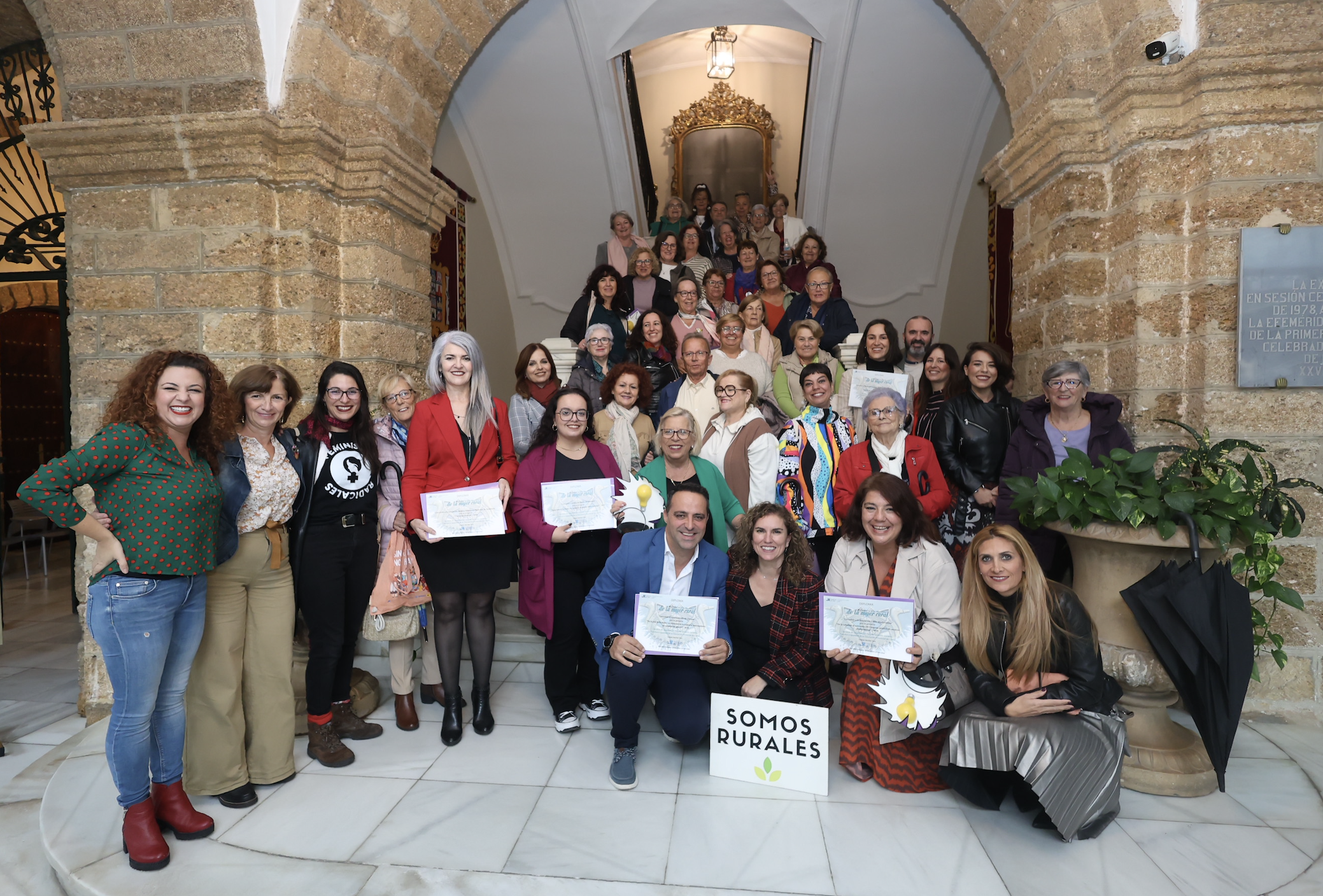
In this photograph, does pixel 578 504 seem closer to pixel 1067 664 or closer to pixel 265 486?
pixel 265 486

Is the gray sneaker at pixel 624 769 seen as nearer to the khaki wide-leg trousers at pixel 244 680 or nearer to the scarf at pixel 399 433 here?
the khaki wide-leg trousers at pixel 244 680

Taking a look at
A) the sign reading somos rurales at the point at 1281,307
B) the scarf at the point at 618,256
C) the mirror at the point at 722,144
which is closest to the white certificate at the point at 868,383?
the sign reading somos rurales at the point at 1281,307

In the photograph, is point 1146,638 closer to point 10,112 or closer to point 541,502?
point 541,502

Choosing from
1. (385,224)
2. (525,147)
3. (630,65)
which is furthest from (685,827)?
(630,65)

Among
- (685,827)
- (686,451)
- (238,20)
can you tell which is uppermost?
(238,20)

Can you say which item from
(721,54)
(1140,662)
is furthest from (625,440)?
(721,54)

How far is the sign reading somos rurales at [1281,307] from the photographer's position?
339cm

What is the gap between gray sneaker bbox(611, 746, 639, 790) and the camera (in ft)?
9.27

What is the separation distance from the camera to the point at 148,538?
2.22 meters

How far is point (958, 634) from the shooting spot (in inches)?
111

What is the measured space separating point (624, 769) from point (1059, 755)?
1550mm

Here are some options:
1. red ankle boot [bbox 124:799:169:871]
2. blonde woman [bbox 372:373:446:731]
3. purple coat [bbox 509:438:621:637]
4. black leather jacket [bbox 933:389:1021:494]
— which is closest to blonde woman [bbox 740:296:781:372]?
black leather jacket [bbox 933:389:1021:494]

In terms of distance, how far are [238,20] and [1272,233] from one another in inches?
202

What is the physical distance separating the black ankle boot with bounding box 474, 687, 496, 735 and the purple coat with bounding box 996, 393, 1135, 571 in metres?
2.50
